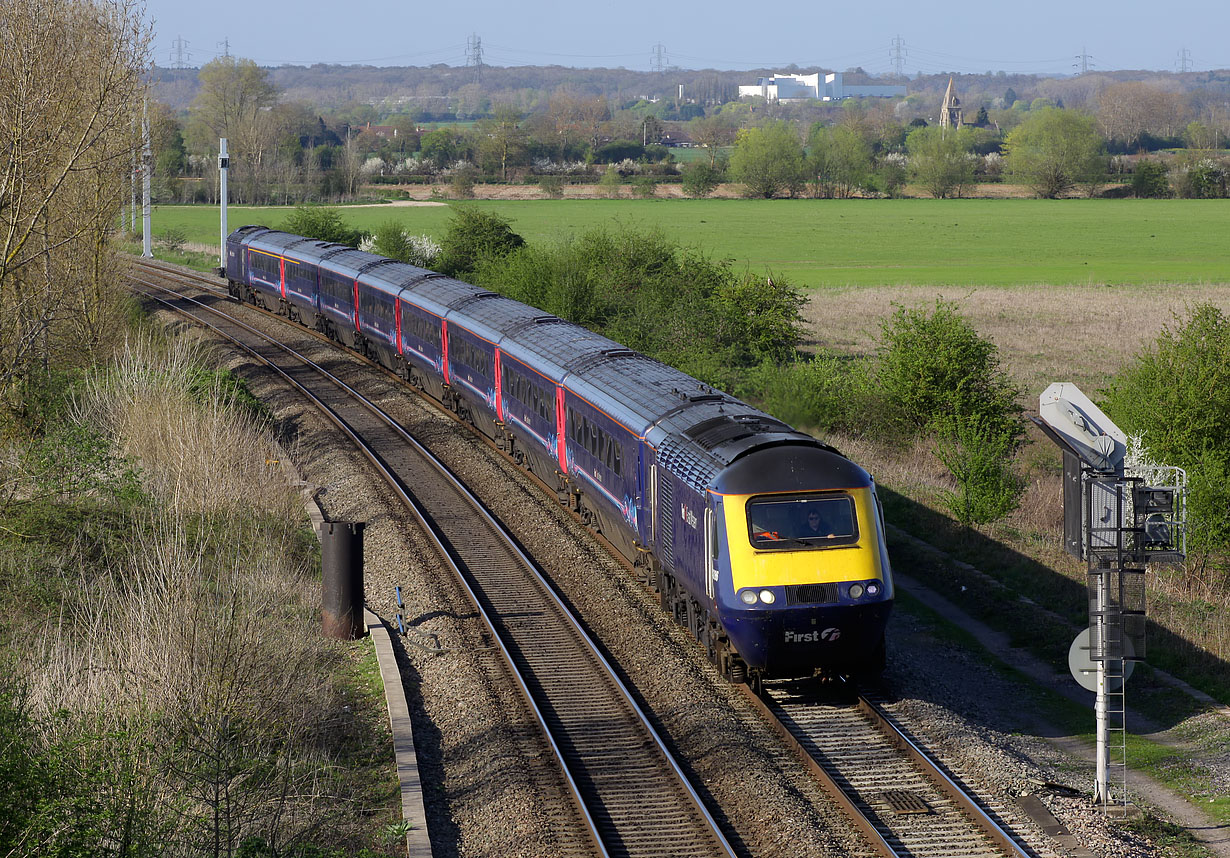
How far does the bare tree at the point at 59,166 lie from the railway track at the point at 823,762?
9.33 m

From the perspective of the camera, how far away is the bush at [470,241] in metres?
55.9

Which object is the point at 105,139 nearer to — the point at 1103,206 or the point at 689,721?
Result: the point at 689,721

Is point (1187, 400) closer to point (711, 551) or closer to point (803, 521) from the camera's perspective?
point (803, 521)

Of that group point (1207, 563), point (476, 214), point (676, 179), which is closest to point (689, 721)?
point (1207, 563)

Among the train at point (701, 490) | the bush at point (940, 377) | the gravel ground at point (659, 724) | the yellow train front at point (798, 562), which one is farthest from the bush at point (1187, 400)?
the yellow train front at point (798, 562)

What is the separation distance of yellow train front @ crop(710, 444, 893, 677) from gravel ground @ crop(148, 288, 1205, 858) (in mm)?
1109

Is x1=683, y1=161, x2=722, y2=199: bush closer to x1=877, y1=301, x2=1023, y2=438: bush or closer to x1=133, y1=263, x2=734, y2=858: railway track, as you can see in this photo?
x1=877, y1=301, x2=1023, y2=438: bush

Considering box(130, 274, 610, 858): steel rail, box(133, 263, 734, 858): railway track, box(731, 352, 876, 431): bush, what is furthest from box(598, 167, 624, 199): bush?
box(133, 263, 734, 858): railway track

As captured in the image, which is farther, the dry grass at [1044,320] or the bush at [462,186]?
the bush at [462,186]

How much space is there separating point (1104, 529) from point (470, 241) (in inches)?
1827

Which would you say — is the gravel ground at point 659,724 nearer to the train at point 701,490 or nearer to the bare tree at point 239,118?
the train at point 701,490

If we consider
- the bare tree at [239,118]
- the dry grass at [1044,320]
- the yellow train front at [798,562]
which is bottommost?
the yellow train front at [798,562]

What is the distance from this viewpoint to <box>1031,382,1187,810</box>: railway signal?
41.5ft

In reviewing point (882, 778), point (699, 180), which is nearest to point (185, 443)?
point (882, 778)
